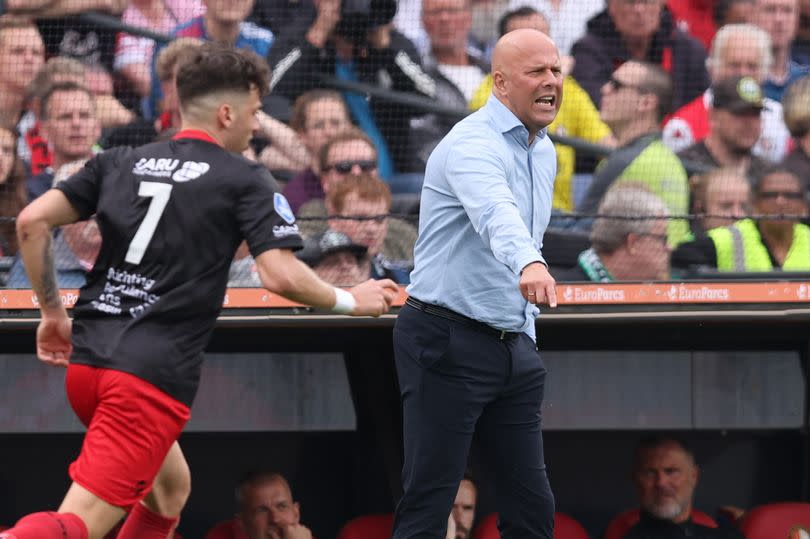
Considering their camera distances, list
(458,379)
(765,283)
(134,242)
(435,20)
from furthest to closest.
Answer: (435,20) < (765,283) < (458,379) < (134,242)

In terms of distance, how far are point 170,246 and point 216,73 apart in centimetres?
48

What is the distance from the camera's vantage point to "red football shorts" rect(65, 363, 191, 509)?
3.40m

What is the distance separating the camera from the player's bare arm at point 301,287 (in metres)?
3.49

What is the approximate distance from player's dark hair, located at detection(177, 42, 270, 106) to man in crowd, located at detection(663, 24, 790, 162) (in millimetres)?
2958

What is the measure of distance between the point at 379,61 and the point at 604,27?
40.9 inches

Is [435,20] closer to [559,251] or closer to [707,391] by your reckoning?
[559,251]

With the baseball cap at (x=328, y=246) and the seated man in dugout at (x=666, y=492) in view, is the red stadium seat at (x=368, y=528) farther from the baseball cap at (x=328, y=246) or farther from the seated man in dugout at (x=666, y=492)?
the baseball cap at (x=328, y=246)

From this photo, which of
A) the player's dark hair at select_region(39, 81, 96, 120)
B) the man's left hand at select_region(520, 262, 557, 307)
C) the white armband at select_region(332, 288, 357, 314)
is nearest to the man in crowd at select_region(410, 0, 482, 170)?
the player's dark hair at select_region(39, 81, 96, 120)

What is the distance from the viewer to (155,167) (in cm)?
352

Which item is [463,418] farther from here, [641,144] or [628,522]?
[628,522]

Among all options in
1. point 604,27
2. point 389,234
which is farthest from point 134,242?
point 604,27

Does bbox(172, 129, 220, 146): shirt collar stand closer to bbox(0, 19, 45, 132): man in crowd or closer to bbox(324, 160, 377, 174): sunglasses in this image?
bbox(324, 160, 377, 174): sunglasses

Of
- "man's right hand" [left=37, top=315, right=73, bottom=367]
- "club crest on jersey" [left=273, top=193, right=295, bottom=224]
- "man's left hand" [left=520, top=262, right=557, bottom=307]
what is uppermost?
"club crest on jersey" [left=273, top=193, right=295, bottom=224]

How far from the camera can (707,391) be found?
6668 millimetres
